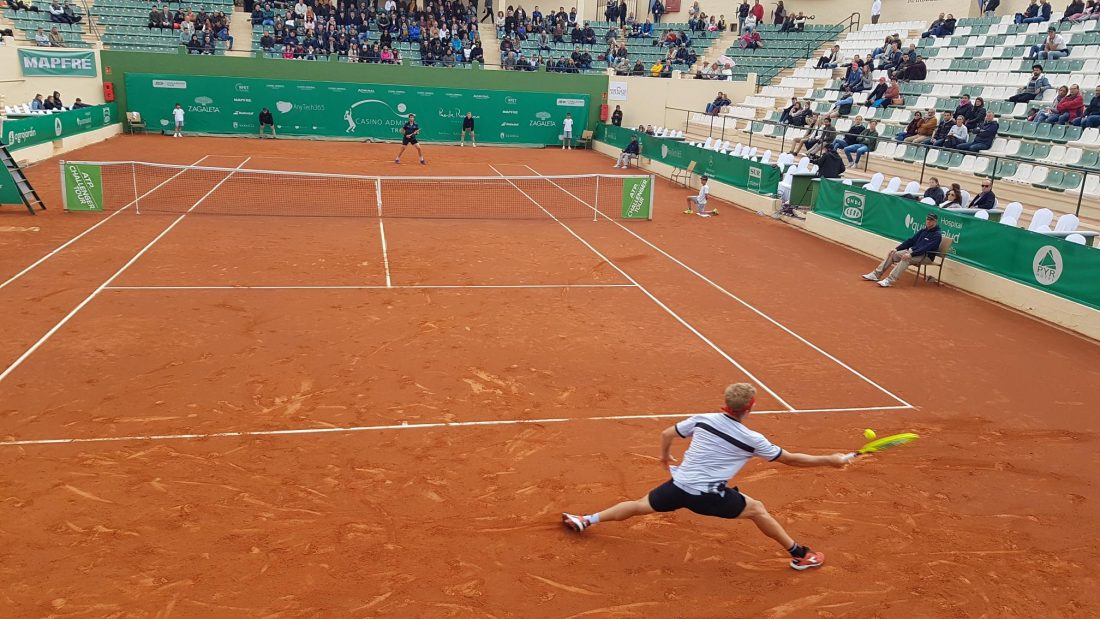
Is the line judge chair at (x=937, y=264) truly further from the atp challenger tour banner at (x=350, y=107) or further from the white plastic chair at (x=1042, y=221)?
the atp challenger tour banner at (x=350, y=107)

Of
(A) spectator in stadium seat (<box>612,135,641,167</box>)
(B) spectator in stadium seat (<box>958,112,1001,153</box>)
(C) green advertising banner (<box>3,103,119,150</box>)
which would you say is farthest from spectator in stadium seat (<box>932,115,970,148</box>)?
(C) green advertising banner (<box>3,103,119,150</box>)

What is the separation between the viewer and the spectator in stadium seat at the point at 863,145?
2575 cm

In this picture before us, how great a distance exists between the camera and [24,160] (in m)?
25.8

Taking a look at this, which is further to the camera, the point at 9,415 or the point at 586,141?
the point at 586,141

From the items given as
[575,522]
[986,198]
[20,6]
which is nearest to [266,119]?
[20,6]

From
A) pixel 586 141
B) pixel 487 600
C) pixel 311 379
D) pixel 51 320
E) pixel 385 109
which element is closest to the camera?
pixel 487 600

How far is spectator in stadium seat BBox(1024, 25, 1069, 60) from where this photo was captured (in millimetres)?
28047

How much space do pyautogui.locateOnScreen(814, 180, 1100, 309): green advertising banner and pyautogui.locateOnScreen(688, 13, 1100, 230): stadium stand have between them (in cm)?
324

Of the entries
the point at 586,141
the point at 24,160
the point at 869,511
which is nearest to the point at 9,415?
the point at 869,511

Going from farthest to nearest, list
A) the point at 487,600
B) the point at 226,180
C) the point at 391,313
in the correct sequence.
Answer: the point at 226,180 < the point at 391,313 < the point at 487,600

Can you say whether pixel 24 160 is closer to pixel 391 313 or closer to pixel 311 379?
pixel 391 313

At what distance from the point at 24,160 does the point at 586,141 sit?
84.5 ft

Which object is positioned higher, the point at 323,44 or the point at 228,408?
the point at 323,44

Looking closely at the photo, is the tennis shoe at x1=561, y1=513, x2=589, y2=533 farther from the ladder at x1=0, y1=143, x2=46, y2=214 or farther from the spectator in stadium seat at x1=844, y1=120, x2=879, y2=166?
the spectator in stadium seat at x1=844, y1=120, x2=879, y2=166
